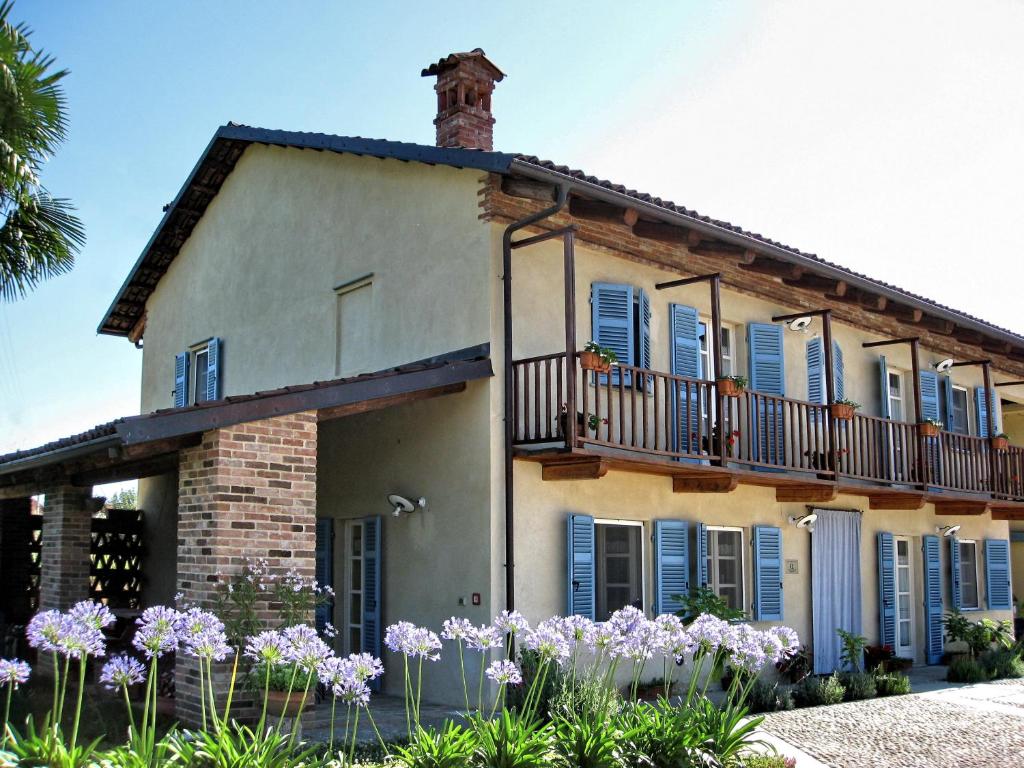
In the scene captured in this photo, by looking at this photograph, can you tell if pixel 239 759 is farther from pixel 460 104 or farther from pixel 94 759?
pixel 460 104

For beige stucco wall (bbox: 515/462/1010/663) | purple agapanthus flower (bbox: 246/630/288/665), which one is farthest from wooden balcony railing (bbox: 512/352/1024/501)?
purple agapanthus flower (bbox: 246/630/288/665)

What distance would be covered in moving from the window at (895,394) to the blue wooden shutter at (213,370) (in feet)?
35.5

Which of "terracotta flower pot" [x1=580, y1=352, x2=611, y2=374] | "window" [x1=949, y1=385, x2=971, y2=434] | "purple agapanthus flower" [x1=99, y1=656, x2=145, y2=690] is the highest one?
"window" [x1=949, y1=385, x2=971, y2=434]

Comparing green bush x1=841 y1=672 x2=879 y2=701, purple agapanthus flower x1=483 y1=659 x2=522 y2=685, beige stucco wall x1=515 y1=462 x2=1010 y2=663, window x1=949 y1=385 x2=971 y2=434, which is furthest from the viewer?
window x1=949 y1=385 x2=971 y2=434

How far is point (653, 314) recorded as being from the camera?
1311cm

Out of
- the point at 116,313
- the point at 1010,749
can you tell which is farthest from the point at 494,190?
the point at 116,313

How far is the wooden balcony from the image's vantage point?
433 inches

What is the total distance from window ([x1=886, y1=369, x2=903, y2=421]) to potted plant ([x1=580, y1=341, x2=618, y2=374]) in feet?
27.4

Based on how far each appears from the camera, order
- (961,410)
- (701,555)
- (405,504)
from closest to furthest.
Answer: (405,504) < (701,555) < (961,410)

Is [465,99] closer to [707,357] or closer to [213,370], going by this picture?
[707,357]

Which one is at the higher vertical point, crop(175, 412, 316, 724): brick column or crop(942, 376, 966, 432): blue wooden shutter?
crop(942, 376, 966, 432): blue wooden shutter

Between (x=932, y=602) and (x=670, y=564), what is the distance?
21.9 feet

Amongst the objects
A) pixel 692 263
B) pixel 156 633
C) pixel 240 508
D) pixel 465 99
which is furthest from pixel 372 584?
pixel 156 633

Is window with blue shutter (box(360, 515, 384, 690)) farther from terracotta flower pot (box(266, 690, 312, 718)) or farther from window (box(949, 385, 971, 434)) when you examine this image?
window (box(949, 385, 971, 434))
